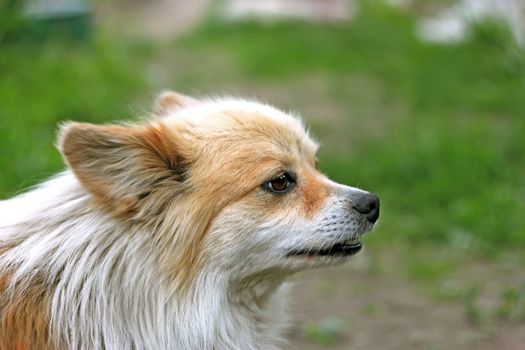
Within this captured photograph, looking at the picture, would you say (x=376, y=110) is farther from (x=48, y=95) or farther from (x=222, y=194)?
(x=222, y=194)

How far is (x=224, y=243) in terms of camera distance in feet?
11.4

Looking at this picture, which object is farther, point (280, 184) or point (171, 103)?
point (171, 103)

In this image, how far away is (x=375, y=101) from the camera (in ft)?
33.0

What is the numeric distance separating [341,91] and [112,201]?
24.8ft

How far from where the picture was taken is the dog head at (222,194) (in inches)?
132

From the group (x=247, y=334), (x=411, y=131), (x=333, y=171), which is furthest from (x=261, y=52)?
(x=247, y=334)

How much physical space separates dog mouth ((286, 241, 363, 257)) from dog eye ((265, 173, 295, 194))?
0.26m

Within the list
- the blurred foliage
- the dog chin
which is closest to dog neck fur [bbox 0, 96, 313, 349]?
the dog chin

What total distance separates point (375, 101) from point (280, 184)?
6633 mm

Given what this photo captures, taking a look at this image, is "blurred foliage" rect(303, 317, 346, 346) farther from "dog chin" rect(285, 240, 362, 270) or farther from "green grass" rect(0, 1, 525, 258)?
"green grass" rect(0, 1, 525, 258)

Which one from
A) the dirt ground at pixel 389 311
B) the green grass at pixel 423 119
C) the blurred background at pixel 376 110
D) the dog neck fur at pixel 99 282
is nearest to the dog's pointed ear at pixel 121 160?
the dog neck fur at pixel 99 282

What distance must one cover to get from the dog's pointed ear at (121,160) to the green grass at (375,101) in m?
1.94

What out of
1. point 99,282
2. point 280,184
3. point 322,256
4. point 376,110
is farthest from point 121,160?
point 376,110

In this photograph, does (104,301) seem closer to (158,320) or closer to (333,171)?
(158,320)
